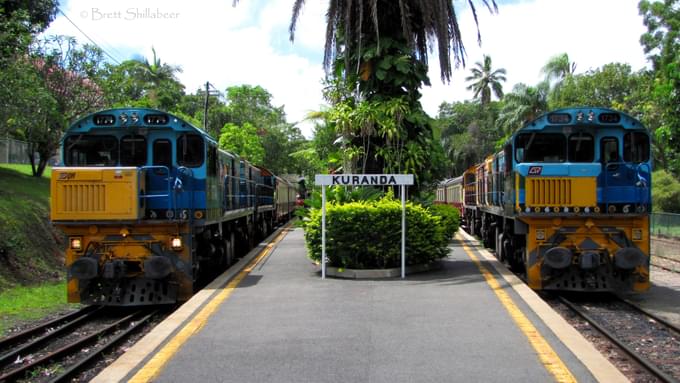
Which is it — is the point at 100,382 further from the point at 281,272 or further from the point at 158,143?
the point at 281,272

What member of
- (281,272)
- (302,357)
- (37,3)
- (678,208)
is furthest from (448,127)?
(302,357)

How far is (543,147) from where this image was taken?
12227mm

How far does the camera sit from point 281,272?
13461 mm

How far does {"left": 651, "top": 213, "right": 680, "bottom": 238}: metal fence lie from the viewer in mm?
22141

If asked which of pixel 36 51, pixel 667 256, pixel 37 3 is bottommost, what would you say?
pixel 667 256

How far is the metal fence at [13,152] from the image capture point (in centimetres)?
3462

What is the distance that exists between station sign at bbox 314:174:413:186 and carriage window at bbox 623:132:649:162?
3.99 metres

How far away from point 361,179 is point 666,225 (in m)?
15.6

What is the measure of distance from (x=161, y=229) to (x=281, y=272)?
126 inches

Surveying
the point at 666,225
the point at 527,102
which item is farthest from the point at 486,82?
the point at 666,225

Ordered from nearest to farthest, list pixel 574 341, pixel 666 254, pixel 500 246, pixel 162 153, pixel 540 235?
pixel 574 341, pixel 540 235, pixel 162 153, pixel 500 246, pixel 666 254

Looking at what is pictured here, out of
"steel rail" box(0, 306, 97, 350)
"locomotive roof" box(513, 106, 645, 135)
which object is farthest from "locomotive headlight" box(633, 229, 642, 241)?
"steel rail" box(0, 306, 97, 350)

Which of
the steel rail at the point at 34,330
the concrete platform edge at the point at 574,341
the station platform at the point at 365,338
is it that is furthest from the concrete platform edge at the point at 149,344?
the concrete platform edge at the point at 574,341

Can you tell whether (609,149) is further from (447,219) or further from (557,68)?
(557,68)
